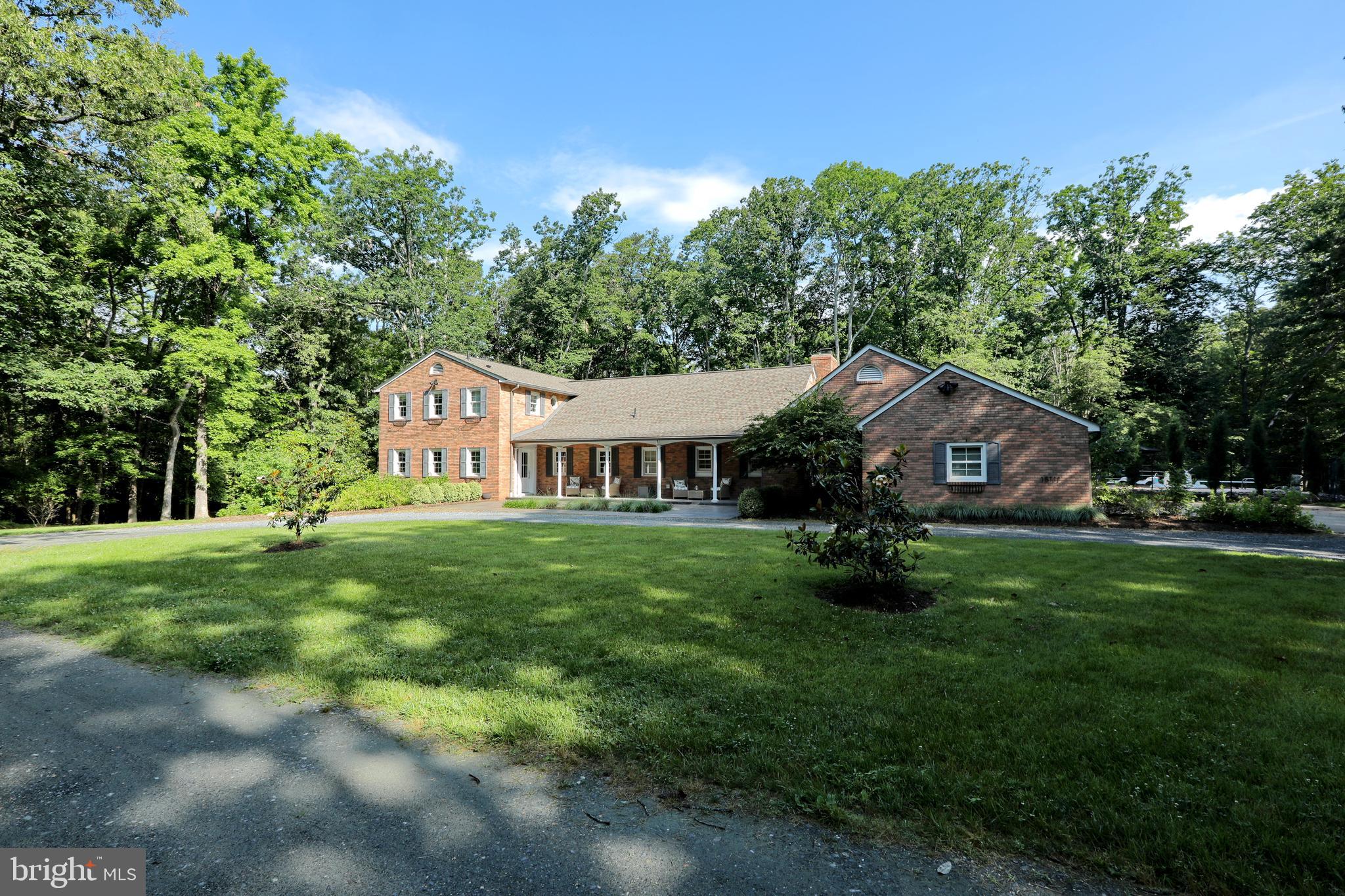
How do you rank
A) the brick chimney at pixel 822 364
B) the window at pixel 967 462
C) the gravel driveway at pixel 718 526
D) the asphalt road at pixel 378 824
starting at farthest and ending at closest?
the brick chimney at pixel 822 364, the window at pixel 967 462, the gravel driveway at pixel 718 526, the asphalt road at pixel 378 824

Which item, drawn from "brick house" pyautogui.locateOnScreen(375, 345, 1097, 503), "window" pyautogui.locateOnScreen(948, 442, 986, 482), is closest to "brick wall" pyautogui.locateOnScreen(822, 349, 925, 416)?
"brick house" pyautogui.locateOnScreen(375, 345, 1097, 503)

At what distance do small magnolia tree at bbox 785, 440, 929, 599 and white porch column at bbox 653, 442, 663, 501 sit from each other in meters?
16.7

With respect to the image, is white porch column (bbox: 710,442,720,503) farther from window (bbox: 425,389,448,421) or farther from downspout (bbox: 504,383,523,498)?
window (bbox: 425,389,448,421)

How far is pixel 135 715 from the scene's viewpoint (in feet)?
13.3

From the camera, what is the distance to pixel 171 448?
25.1m

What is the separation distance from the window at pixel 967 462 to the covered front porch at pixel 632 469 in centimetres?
826

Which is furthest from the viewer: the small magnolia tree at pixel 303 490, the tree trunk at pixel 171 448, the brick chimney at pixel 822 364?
the brick chimney at pixel 822 364

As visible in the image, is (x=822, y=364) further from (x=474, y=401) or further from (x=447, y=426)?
(x=447, y=426)

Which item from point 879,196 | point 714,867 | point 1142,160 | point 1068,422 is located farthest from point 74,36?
point 1142,160

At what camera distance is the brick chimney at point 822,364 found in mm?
27172

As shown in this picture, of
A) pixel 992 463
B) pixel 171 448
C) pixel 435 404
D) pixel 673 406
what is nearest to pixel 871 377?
pixel 992 463

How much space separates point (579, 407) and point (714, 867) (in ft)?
92.4

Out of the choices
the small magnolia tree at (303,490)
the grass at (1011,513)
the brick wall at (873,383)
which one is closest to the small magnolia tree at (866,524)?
the small magnolia tree at (303,490)

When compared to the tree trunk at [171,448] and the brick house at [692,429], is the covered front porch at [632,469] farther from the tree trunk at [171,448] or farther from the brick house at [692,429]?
the tree trunk at [171,448]
